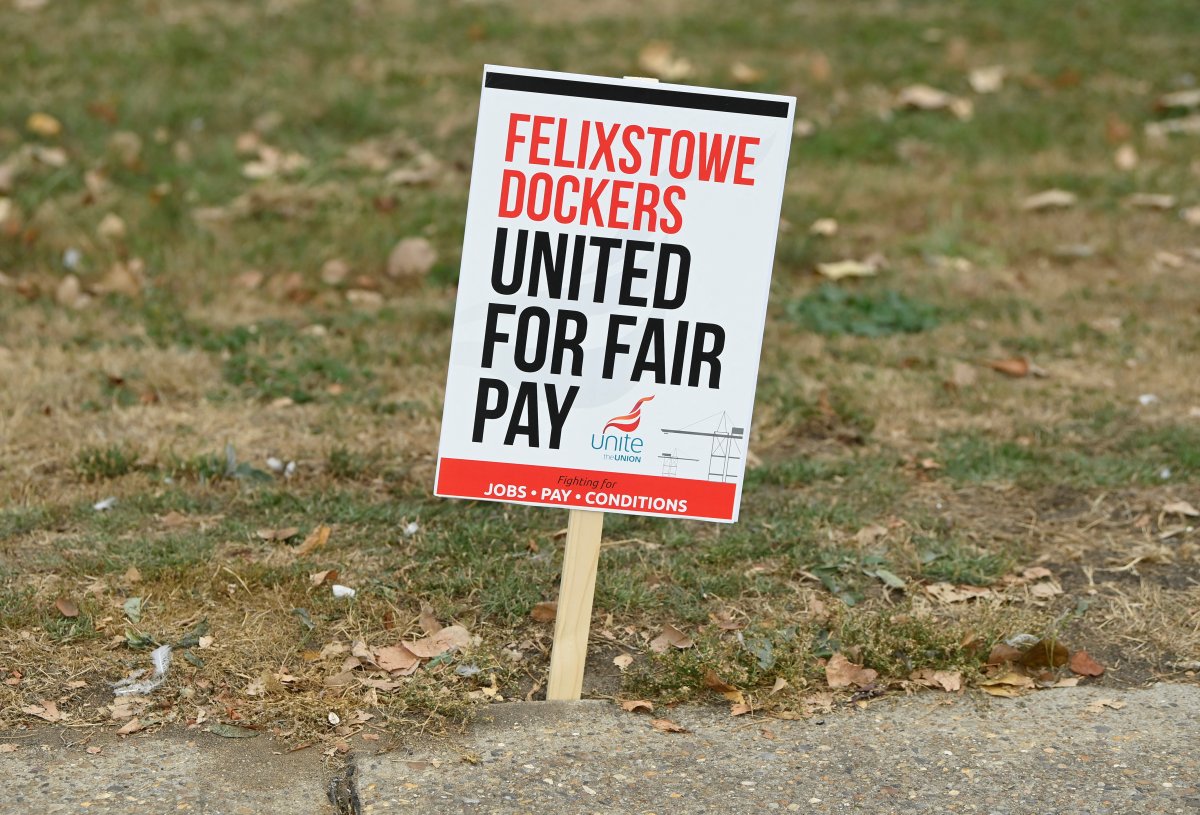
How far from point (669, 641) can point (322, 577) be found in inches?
37.9

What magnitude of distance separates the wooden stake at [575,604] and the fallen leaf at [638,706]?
0.39 ft

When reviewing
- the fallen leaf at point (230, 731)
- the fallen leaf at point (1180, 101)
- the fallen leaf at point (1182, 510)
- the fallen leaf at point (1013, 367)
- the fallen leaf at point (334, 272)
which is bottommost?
the fallen leaf at point (230, 731)

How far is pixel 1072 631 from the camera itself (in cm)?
380

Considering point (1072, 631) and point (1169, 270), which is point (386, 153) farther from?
point (1072, 631)

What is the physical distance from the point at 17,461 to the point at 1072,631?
10.7 ft

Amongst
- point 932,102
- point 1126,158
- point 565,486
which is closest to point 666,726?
point 565,486

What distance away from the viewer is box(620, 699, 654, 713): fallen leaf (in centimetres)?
343

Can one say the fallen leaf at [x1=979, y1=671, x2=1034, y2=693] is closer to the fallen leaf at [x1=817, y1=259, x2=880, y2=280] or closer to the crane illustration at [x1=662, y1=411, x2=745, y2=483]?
the crane illustration at [x1=662, y1=411, x2=745, y2=483]

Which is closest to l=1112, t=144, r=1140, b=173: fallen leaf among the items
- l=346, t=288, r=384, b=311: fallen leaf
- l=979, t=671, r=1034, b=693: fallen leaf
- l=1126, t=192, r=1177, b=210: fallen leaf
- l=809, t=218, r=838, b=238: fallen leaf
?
l=1126, t=192, r=1177, b=210: fallen leaf

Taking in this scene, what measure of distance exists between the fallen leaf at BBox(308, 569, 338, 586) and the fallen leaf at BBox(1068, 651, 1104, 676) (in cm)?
196

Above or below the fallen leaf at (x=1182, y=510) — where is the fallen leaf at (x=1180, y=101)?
above

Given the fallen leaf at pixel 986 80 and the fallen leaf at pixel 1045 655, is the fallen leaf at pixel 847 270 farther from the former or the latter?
the fallen leaf at pixel 1045 655

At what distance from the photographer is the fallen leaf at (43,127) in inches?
300

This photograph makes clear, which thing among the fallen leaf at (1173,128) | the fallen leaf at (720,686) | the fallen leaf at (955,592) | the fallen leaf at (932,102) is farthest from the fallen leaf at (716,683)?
the fallen leaf at (1173,128)
